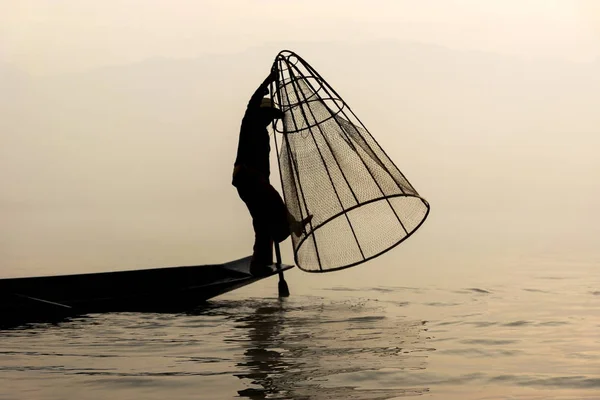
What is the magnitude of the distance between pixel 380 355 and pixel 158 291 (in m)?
3.52

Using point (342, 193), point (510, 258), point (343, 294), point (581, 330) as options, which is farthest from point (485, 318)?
point (510, 258)

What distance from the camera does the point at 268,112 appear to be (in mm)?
8789

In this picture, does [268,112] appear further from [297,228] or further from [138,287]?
[138,287]

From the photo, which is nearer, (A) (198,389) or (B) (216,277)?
(A) (198,389)

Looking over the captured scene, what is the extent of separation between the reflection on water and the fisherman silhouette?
30.0 inches

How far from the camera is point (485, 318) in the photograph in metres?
7.75

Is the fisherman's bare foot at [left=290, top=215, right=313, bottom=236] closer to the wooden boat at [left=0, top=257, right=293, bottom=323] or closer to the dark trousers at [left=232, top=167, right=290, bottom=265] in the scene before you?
the dark trousers at [left=232, top=167, right=290, bottom=265]

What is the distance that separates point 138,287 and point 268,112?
2.13m

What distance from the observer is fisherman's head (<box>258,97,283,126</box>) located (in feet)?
28.8

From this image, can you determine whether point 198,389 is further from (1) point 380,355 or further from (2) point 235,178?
(2) point 235,178

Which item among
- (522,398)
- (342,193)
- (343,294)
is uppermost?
(342,193)

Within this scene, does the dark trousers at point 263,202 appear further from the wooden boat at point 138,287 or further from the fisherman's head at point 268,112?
the fisherman's head at point 268,112

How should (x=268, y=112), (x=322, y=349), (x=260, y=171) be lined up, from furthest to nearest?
(x=260, y=171) < (x=268, y=112) < (x=322, y=349)

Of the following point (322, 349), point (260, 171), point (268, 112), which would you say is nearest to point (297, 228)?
point (260, 171)
